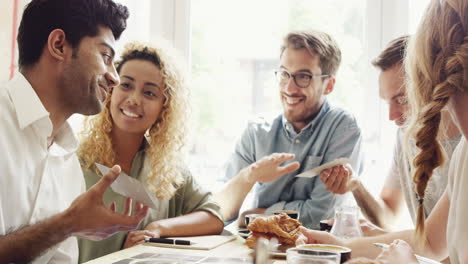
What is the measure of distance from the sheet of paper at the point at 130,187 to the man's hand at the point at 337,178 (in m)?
1.04

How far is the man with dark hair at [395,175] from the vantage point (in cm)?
216

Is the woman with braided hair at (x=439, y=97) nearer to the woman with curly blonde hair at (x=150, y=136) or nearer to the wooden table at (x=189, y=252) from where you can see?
the wooden table at (x=189, y=252)

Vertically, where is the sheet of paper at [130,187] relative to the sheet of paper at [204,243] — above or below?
A: above

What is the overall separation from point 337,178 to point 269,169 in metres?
0.33

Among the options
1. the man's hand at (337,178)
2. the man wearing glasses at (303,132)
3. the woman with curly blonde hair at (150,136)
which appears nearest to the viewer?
the woman with curly blonde hair at (150,136)

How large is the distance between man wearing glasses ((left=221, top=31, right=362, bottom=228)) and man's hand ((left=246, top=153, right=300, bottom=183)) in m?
0.04

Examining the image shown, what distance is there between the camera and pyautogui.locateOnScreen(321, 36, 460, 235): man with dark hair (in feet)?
7.09

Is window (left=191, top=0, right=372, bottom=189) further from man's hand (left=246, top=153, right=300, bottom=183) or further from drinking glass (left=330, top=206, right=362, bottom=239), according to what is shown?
drinking glass (left=330, top=206, right=362, bottom=239)

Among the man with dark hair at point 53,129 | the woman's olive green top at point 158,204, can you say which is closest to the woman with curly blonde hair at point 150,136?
the woman's olive green top at point 158,204

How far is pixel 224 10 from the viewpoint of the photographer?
3.44 metres

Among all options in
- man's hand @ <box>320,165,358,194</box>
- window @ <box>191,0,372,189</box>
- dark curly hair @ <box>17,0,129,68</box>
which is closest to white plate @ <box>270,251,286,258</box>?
man's hand @ <box>320,165,358,194</box>

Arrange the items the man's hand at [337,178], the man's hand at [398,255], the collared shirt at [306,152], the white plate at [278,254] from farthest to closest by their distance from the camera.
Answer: the collared shirt at [306,152]
the man's hand at [337,178]
the white plate at [278,254]
the man's hand at [398,255]

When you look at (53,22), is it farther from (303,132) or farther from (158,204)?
(303,132)

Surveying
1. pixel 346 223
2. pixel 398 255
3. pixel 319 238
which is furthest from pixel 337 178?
pixel 398 255
